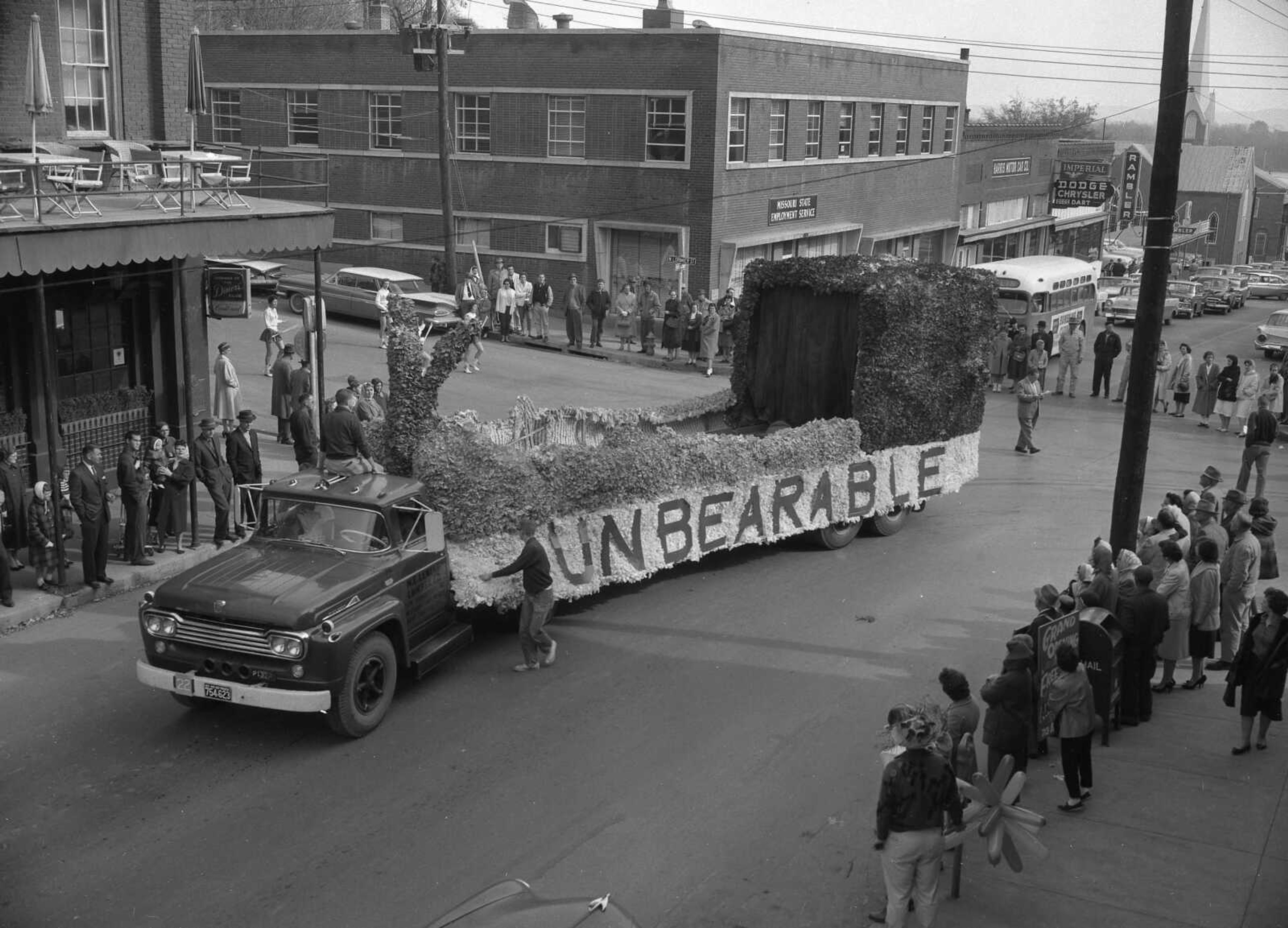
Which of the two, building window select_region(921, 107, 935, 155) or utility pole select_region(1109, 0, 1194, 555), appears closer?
utility pole select_region(1109, 0, 1194, 555)

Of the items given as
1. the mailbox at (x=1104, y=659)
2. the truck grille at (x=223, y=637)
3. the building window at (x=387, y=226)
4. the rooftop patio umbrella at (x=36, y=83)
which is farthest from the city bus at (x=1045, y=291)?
the truck grille at (x=223, y=637)

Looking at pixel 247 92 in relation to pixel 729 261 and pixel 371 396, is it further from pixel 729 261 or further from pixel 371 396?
pixel 371 396

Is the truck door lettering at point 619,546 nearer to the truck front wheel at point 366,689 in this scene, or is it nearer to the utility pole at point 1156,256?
the truck front wheel at point 366,689

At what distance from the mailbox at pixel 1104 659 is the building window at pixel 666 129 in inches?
1044

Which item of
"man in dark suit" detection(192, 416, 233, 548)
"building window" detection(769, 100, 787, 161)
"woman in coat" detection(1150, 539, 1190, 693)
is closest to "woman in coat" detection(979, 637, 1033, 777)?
"woman in coat" detection(1150, 539, 1190, 693)

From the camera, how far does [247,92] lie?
4203 cm

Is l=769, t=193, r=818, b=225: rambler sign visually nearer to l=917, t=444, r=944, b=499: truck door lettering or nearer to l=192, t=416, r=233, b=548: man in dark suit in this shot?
l=917, t=444, r=944, b=499: truck door lettering

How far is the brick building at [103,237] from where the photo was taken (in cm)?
1385

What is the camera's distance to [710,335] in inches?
1180

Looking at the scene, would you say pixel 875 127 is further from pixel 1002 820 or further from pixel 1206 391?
pixel 1002 820

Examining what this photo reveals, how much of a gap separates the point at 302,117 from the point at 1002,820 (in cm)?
3859

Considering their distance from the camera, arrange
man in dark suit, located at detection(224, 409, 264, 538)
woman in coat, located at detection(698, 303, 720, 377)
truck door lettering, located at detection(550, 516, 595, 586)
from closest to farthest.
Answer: truck door lettering, located at detection(550, 516, 595, 586) → man in dark suit, located at detection(224, 409, 264, 538) → woman in coat, located at detection(698, 303, 720, 377)

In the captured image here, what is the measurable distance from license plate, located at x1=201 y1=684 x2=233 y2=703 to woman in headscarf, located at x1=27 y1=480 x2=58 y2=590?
457 cm

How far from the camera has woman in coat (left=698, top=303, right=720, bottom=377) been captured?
29.9 metres
